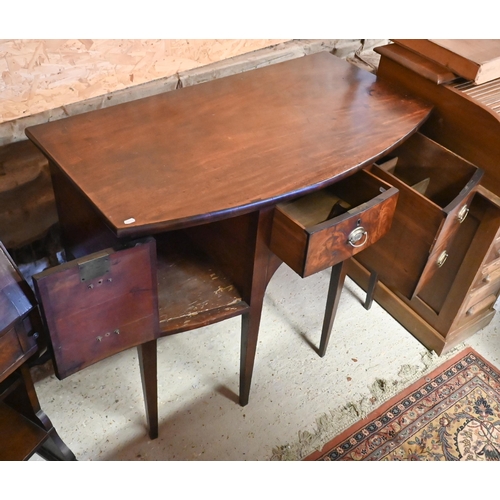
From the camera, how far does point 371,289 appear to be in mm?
1789

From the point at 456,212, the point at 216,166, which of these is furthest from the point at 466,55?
the point at 216,166

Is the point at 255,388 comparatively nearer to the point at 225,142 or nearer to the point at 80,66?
the point at 225,142

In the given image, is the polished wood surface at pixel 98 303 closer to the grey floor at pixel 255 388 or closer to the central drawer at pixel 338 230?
the central drawer at pixel 338 230

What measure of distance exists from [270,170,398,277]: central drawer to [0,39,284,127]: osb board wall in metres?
0.61

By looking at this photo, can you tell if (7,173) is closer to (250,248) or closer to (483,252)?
(250,248)

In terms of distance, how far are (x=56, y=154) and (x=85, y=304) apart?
342mm

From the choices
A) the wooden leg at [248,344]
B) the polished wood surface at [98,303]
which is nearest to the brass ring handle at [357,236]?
the wooden leg at [248,344]

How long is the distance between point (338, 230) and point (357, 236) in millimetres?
75

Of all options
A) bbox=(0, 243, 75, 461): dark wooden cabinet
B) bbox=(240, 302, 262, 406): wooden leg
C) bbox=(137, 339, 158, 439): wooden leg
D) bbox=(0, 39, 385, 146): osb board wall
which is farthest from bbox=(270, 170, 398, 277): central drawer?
bbox=(0, 39, 385, 146): osb board wall

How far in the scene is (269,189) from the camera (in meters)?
1.07

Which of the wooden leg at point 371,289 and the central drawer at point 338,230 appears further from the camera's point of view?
the wooden leg at point 371,289

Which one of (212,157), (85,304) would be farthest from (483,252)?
(85,304)

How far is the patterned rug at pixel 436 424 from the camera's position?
4.86ft

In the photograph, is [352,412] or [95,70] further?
[352,412]
